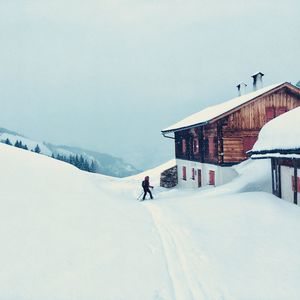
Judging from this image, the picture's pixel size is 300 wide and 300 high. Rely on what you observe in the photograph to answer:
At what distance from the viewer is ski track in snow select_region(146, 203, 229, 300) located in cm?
598

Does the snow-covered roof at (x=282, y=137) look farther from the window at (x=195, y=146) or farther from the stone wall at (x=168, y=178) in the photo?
the stone wall at (x=168, y=178)

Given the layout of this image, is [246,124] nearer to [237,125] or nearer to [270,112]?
[237,125]

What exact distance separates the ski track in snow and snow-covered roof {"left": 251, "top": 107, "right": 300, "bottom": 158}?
20.0 ft

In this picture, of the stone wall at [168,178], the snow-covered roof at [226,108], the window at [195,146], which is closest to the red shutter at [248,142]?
the snow-covered roof at [226,108]

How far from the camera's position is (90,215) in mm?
10297

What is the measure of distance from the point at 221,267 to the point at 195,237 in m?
2.27

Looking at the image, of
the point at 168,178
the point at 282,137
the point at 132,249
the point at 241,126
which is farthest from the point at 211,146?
the point at 132,249

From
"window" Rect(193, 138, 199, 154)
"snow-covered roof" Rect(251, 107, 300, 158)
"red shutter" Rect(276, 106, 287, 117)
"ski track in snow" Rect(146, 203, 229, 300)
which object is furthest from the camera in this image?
"window" Rect(193, 138, 199, 154)

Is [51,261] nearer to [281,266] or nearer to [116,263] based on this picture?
[116,263]

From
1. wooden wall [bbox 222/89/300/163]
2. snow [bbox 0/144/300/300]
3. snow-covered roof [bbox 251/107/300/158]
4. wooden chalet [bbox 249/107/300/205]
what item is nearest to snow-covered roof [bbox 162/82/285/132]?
wooden wall [bbox 222/89/300/163]

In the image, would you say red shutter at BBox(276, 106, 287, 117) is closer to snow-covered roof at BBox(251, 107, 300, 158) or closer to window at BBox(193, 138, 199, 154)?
window at BBox(193, 138, 199, 154)

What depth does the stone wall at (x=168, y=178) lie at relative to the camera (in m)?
31.9

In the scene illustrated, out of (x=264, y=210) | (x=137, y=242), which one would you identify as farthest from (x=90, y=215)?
(x=264, y=210)

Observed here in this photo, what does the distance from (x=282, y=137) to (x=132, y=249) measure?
9551 millimetres
